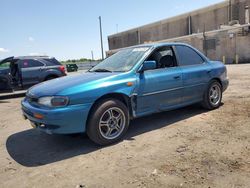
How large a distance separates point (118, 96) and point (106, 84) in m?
0.35

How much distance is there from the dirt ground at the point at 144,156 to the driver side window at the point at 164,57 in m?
1.14

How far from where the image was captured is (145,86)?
4855 millimetres

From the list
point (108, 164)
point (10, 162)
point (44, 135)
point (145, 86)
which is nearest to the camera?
point (108, 164)

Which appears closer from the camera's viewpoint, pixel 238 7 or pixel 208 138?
pixel 208 138

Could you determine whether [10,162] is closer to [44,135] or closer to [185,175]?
[44,135]

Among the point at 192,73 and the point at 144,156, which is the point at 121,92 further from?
the point at 192,73

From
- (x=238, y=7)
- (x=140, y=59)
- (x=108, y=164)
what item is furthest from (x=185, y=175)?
(x=238, y=7)

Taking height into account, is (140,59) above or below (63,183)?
above

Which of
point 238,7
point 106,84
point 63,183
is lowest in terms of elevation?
point 63,183

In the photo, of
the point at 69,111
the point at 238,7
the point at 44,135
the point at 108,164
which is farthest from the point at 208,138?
the point at 238,7

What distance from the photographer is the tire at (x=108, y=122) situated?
4.24 m

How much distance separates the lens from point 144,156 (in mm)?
3881

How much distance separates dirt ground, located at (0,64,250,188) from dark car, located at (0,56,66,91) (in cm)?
586

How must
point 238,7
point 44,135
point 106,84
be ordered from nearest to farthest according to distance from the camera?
point 106,84 < point 44,135 < point 238,7
